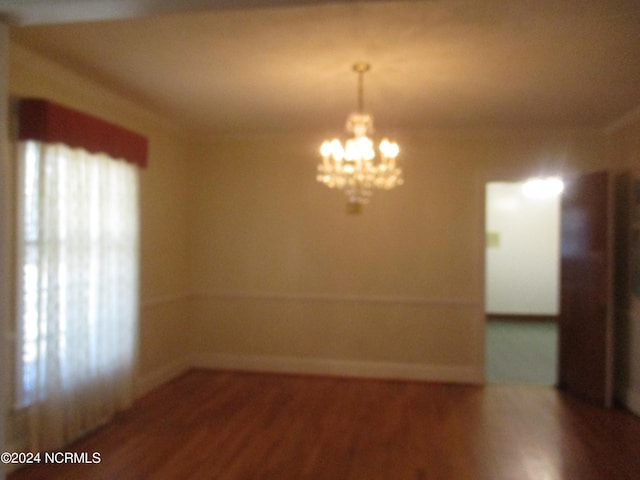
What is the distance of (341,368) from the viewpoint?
4512 millimetres

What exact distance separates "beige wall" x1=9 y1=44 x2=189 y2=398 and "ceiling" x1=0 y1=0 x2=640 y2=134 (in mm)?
197

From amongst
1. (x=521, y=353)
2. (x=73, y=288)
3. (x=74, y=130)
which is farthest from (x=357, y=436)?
(x=521, y=353)

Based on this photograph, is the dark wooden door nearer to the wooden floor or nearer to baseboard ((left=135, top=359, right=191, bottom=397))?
the wooden floor

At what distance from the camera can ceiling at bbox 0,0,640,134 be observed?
208 centimetres

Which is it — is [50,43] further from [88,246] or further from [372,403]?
[372,403]

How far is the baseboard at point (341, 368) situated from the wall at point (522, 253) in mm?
3733

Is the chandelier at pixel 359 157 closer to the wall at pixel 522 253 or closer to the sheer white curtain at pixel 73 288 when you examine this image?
the sheer white curtain at pixel 73 288

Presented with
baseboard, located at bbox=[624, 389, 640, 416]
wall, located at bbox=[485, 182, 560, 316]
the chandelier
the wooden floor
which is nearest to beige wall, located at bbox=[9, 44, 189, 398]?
the wooden floor

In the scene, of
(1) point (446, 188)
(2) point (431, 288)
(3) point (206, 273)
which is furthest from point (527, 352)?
(3) point (206, 273)

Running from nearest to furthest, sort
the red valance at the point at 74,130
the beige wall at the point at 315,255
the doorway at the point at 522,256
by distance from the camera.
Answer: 1. the red valance at the point at 74,130
2. the beige wall at the point at 315,255
3. the doorway at the point at 522,256

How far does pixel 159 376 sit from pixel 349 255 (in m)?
2.25

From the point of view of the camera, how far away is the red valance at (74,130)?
8.70 ft

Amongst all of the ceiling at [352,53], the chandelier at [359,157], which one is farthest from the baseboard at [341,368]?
the ceiling at [352,53]

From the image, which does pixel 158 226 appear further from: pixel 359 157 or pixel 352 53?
pixel 352 53
